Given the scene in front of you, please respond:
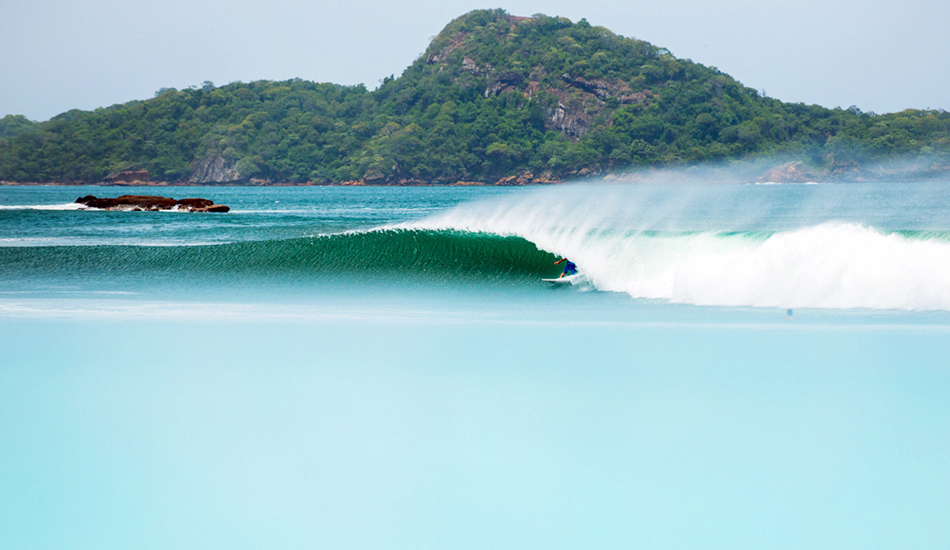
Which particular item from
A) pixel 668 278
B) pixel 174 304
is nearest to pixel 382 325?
pixel 174 304

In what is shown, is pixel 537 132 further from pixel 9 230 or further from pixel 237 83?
pixel 9 230

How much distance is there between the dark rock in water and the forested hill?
67.6 m

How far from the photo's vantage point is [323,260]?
1345cm

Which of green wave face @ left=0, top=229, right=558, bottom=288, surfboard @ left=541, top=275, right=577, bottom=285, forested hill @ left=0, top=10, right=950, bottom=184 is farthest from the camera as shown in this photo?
forested hill @ left=0, top=10, right=950, bottom=184

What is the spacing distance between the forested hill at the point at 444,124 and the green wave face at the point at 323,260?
83166mm

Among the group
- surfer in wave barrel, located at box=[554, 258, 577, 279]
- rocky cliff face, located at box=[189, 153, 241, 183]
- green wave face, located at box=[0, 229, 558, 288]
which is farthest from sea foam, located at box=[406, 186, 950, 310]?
rocky cliff face, located at box=[189, 153, 241, 183]

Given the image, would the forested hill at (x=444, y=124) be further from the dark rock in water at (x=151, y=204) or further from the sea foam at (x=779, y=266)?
the sea foam at (x=779, y=266)

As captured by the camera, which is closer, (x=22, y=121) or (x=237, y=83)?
(x=22, y=121)

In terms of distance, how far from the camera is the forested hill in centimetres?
9988

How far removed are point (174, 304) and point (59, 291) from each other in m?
2.63

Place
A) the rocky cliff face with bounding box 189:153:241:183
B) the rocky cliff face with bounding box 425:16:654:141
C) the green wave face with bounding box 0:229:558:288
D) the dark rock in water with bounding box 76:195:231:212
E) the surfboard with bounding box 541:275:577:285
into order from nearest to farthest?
the surfboard with bounding box 541:275:577:285 → the green wave face with bounding box 0:229:558:288 → the dark rock in water with bounding box 76:195:231:212 → the rocky cliff face with bounding box 425:16:654:141 → the rocky cliff face with bounding box 189:153:241:183

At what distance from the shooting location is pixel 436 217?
15469 mm

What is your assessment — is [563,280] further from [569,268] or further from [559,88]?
[559,88]

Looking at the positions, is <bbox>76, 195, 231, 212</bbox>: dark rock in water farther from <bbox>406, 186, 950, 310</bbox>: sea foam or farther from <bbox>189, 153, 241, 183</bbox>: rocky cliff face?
<bbox>189, 153, 241, 183</bbox>: rocky cliff face
